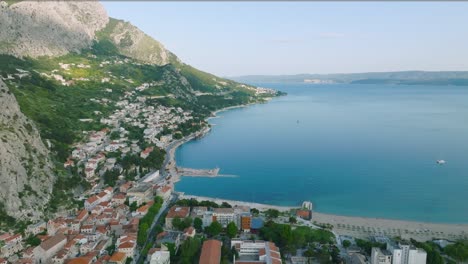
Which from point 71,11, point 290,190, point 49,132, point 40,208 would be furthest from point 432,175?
point 71,11

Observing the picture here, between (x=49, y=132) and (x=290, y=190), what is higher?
(x=49, y=132)

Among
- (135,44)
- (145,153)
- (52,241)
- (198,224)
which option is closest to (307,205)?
(198,224)

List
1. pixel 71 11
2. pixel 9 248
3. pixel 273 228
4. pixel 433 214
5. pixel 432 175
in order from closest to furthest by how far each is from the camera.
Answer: pixel 9 248
pixel 273 228
pixel 433 214
pixel 432 175
pixel 71 11

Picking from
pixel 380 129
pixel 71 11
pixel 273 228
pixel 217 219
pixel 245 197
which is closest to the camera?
pixel 273 228

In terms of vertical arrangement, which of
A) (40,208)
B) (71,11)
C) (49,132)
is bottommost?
(40,208)

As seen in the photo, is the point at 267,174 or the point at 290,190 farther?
the point at 267,174

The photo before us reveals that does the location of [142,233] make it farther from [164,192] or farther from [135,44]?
[135,44]

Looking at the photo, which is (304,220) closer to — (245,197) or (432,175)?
(245,197)
